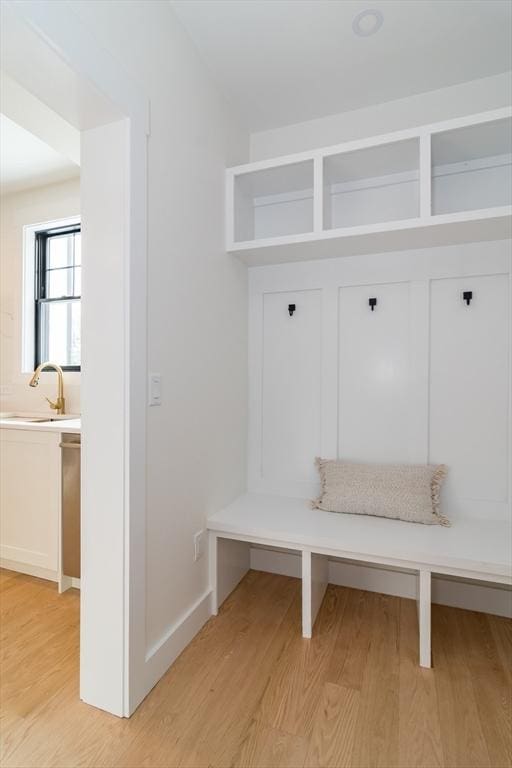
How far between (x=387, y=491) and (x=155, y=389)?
1.25m

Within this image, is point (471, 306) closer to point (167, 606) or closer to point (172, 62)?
point (172, 62)

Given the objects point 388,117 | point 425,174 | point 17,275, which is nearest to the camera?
point 425,174

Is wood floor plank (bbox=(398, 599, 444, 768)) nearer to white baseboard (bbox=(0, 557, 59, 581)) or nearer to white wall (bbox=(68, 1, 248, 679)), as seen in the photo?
white wall (bbox=(68, 1, 248, 679))

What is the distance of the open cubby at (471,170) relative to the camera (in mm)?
1867

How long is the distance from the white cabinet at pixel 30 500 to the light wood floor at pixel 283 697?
0.31 meters

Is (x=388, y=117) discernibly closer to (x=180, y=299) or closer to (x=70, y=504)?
(x=180, y=299)

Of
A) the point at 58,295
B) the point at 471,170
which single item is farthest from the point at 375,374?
the point at 58,295

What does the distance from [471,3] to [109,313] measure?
1.83m

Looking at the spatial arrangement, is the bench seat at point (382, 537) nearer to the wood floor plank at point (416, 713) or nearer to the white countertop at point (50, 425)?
the wood floor plank at point (416, 713)

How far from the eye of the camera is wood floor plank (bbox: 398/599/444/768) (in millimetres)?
1274

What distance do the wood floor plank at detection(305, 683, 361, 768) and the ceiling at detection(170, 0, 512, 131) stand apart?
8.64 ft

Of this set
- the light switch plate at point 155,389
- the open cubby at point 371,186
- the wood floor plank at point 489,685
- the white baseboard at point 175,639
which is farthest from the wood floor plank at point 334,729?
the open cubby at point 371,186

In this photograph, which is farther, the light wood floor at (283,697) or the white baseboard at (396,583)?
the white baseboard at (396,583)

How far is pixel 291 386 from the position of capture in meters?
2.43
